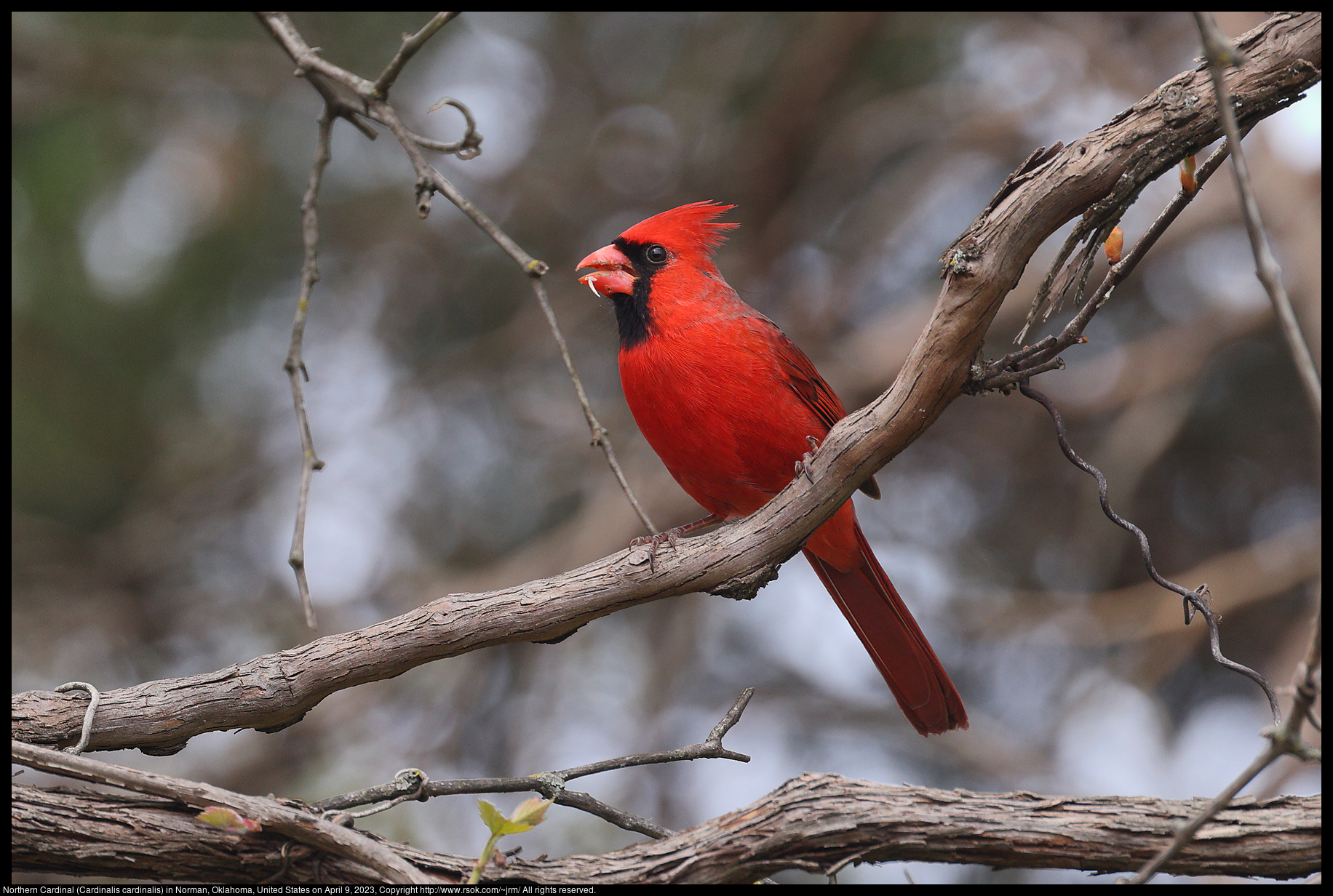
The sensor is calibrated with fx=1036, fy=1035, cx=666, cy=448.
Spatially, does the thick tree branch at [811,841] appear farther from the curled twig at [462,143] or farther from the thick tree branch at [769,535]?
the curled twig at [462,143]

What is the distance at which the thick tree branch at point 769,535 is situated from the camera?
5.69 feet

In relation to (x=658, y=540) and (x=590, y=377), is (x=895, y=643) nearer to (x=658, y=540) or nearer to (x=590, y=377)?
(x=658, y=540)

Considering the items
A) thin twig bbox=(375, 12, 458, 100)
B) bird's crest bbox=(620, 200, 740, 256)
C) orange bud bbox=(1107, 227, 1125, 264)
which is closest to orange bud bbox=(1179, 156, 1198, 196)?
orange bud bbox=(1107, 227, 1125, 264)

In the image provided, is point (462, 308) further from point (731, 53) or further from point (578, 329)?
point (731, 53)

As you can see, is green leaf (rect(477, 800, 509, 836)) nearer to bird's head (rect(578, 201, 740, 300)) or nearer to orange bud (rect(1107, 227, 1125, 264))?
orange bud (rect(1107, 227, 1125, 264))

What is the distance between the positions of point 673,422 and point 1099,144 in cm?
144

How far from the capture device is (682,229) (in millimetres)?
3291

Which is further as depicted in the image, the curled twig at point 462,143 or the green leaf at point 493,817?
the curled twig at point 462,143

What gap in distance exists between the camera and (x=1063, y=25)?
5.70 meters

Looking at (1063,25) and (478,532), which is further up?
(1063,25)

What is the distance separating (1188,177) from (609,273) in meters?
1.84

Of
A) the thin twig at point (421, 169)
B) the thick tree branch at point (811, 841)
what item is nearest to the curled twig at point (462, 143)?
the thin twig at point (421, 169)

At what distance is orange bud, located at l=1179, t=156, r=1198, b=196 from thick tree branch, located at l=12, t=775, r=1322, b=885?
1.04 metres
